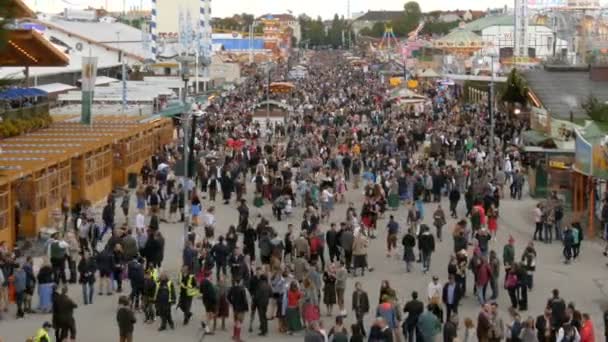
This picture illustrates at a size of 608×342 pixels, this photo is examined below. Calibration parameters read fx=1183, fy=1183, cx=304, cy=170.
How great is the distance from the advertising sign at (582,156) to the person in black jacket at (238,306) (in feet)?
34.0

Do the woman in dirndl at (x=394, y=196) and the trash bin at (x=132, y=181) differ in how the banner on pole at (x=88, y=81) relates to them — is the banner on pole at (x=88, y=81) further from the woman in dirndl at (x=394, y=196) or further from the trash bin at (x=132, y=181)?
the woman in dirndl at (x=394, y=196)

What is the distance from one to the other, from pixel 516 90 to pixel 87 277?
29505 mm

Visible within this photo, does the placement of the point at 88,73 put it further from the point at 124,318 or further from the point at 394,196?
the point at 124,318

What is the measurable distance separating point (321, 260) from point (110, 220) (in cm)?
568

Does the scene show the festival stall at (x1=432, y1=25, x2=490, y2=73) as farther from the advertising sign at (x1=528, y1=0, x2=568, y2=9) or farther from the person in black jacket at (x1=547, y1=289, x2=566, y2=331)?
the person in black jacket at (x1=547, y1=289, x2=566, y2=331)

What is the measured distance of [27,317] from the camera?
16859mm

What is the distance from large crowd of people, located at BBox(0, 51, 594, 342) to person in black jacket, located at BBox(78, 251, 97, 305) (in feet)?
0.07

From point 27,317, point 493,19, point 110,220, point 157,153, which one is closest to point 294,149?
point 157,153

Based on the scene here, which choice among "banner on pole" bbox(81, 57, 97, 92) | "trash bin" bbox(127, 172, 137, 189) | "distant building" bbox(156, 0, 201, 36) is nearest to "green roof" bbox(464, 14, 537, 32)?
"distant building" bbox(156, 0, 201, 36)

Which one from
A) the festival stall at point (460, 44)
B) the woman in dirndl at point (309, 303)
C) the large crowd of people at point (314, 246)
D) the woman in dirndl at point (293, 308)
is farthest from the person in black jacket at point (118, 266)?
the festival stall at point (460, 44)

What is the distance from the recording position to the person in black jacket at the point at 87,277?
57.7ft

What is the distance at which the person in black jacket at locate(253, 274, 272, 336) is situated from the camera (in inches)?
627

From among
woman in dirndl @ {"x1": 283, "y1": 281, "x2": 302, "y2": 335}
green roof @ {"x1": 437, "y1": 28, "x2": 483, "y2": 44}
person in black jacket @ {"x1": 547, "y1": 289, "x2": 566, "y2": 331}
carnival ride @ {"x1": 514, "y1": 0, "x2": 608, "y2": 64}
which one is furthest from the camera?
green roof @ {"x1": 437, "y1": 28, "x2": 483, "y2": 44}

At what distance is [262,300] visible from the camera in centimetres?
1592
